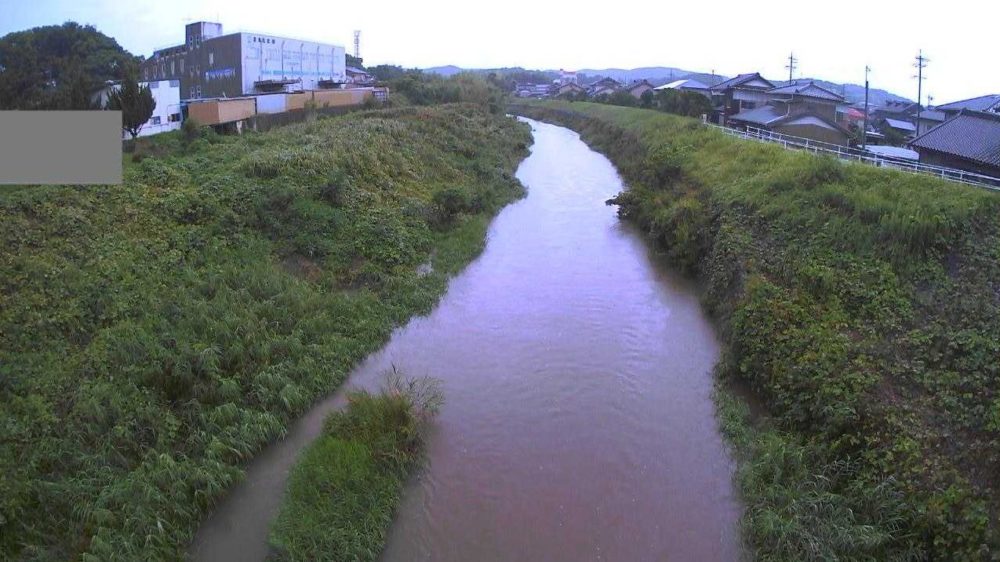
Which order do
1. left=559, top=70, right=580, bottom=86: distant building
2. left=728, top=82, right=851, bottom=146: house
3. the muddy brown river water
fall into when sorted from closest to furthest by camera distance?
→ the muddy brown river water → left=728, top=82, right=851, bottom=146: house → left=559, top=70, right=580, bottom=86: distant building

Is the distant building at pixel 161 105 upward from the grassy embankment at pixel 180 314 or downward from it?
upward

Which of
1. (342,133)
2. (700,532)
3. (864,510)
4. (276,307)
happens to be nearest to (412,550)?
(700,532)

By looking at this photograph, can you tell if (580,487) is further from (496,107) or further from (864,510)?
(496,107)

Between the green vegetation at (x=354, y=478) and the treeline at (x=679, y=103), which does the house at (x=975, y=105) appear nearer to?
the treeline at (x=679, y=103)

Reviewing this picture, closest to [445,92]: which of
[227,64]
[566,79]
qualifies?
[227,64]

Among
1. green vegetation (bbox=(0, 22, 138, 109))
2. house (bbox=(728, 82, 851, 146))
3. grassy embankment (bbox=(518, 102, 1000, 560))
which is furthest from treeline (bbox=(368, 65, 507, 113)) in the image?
grassy embankment (bbox=(518, 102, 1000, 560))

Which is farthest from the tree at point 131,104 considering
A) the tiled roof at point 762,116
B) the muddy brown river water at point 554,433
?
the tiled roof at point 762,116
